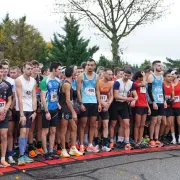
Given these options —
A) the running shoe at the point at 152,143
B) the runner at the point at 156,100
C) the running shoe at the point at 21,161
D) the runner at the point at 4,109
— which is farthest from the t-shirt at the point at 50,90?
the running shoe at the point at 152,143

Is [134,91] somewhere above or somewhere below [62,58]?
below

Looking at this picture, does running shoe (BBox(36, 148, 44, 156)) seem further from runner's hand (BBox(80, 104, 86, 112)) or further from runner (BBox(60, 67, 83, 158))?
runner's hand (BBox(80, 104, 86, 112))

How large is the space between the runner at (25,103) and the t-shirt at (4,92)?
8.0 inches

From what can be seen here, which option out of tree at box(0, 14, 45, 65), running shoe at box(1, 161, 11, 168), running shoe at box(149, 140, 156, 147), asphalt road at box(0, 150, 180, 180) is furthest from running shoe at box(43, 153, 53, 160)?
tree at box(0, 14, 45, 65)

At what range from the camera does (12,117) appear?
7121 millimetres

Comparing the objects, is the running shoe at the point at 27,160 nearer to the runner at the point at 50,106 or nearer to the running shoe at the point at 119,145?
the runner at the point at 50,106

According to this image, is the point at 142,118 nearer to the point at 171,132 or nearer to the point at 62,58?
the point at 171,132

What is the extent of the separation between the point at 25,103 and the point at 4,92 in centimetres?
50

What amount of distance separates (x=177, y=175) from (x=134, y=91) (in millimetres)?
2797

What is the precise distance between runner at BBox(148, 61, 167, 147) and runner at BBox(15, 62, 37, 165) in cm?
337

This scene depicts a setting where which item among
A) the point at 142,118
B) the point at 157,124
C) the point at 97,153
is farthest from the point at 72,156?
the point at 157,124

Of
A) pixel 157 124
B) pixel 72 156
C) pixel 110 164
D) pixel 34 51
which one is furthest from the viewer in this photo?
Answer: pixel 34 51

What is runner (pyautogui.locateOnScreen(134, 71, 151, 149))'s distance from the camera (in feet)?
28.5

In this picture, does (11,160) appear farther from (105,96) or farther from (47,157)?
(105,96)
